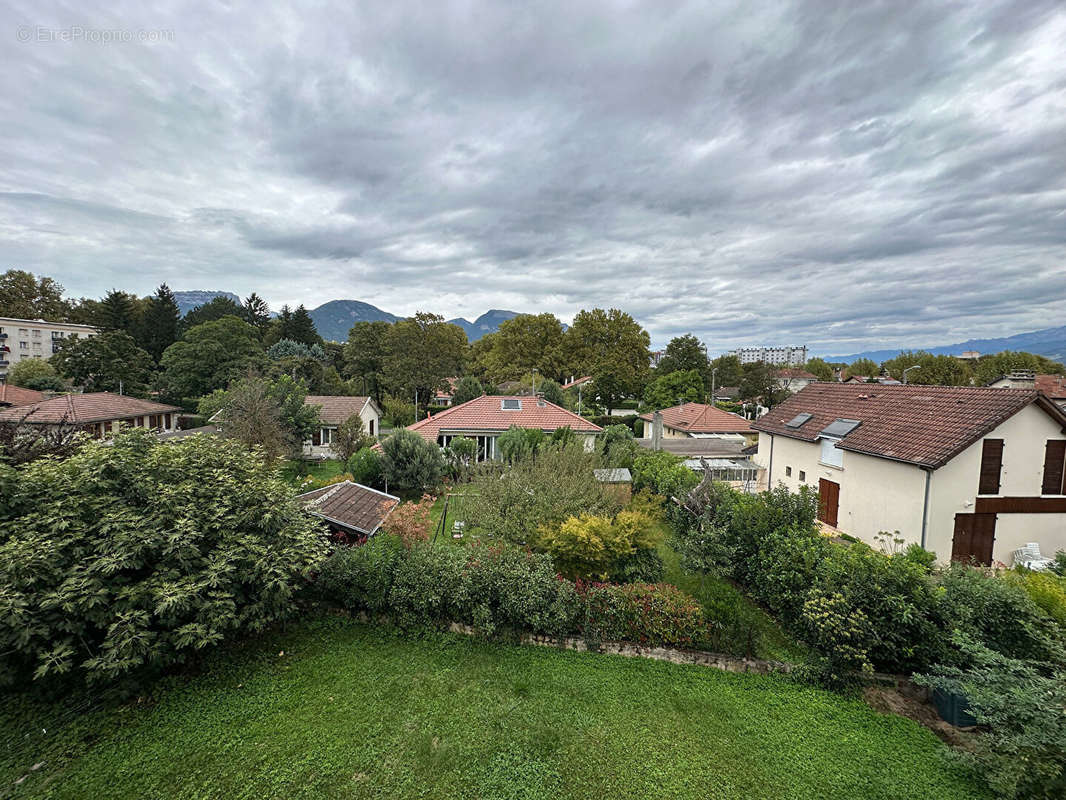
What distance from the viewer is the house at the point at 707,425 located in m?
30.7

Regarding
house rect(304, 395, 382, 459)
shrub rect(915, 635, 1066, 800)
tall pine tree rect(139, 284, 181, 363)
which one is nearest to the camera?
shrub rect(915, 635, 1066, 800)

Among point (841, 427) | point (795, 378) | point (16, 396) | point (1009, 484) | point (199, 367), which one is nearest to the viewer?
point (1009, 484)

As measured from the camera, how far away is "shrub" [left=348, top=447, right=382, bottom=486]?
676 inches

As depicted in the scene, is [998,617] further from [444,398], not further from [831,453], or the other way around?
[444,398]

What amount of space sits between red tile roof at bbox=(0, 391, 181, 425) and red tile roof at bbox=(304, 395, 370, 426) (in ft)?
34.1

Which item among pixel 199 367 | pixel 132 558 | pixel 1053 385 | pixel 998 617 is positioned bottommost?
pixel 998 617

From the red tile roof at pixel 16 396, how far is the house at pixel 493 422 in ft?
90.1

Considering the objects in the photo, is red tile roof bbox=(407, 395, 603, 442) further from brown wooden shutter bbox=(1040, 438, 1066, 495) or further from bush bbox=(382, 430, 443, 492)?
brown wooden shutter bbox=(1040, 438, 1066, 495)

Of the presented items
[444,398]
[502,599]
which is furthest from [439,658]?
[444,398]

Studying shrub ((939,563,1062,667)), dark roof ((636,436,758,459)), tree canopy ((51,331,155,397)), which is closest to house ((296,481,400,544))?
shrub ((939,563,1062,667))

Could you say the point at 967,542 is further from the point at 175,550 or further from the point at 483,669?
the point at 175,550

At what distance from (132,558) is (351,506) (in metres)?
4.53

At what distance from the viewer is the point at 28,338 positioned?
4956cm

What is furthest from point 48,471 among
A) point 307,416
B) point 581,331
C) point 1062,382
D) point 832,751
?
point 1062,382
